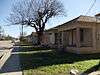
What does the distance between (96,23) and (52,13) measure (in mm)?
22965

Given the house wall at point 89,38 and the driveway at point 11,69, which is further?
the house wall at point 89,38

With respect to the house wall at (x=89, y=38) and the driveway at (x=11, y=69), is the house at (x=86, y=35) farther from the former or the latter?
the driveway at (x=11, y=69)

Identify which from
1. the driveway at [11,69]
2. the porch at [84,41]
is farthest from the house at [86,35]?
the driveway at [11,69]

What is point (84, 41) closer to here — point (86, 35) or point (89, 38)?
point (89, 38)

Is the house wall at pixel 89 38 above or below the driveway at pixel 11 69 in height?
above

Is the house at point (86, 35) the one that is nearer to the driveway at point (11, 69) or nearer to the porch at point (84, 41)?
the porch at point (84, 41)

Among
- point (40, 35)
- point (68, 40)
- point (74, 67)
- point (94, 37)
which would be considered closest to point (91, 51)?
point (94, 37)

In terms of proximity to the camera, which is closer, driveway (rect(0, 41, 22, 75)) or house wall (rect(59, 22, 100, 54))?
driveway (rect(0, 41, 22, 75))

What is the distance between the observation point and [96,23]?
22688 mm

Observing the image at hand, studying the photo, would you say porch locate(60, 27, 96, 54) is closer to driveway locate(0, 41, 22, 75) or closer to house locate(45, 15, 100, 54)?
house locate(45, 15, 100, 54)

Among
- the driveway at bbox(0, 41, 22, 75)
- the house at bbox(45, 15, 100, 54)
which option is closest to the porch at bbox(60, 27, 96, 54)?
the house at bbox(45, 15, 100, 54)

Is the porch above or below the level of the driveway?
above

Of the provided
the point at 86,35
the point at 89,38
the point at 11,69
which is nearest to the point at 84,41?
the point at 89,38

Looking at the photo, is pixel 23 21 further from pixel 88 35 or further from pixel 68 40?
pixel 88 35
